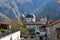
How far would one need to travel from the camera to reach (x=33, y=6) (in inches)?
7283

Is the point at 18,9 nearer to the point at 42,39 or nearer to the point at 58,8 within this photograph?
the point at 58,8

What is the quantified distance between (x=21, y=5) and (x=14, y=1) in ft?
34.4

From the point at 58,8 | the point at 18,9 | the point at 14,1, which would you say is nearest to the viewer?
the point at 58,8

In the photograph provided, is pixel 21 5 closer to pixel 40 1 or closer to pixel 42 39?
pixel 40 1

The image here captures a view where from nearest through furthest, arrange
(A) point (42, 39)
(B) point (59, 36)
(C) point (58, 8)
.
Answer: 1. (B) point (59, 36)
2. (A) point (42, 39)
3. (C) point (58, 8)

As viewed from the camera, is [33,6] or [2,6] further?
[33,6]

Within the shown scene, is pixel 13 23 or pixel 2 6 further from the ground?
pixel 2 6

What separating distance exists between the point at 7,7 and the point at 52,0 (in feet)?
137

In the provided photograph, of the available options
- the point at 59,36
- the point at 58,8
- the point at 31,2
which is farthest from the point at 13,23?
the point at 31,2

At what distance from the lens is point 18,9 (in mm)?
176250

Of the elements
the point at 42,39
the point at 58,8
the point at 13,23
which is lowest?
the point at 42,39

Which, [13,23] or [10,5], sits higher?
[10,5]

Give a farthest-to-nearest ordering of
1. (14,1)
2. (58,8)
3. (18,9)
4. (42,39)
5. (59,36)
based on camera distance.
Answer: (14,1)
(18,9)
(58,8)
(42,39)
(59,36)

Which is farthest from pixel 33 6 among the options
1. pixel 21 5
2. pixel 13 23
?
pixel 13 23
